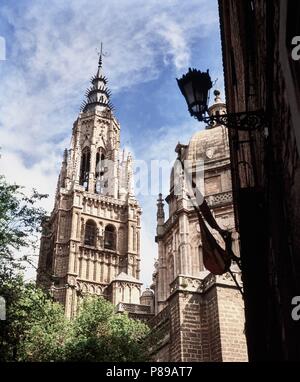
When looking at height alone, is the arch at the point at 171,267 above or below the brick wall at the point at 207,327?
above

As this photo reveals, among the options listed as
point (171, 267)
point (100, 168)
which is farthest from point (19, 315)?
point (100, 168)

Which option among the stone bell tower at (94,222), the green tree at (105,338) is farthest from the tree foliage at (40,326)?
the stone bell tower at (94,222)

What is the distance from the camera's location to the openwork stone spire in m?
68.8

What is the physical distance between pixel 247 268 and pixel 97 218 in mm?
48848

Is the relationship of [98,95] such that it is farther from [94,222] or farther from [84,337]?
[84,337]

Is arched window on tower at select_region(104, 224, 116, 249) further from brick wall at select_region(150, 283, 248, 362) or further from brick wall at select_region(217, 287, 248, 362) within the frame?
brick wall at select_region(217, 287, 248, 362)

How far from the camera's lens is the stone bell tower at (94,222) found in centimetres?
5016

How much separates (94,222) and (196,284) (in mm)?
35441

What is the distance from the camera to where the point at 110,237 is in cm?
5678

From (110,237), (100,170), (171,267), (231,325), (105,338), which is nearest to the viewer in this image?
(231,325)

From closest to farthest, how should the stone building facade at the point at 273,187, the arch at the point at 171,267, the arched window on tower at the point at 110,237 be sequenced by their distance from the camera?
the stone building facade at the point at 273,187, the arch at the point at 171,267, the arched window on tower at the point at 110,237

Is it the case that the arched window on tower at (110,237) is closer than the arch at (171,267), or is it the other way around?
the arch at (171,267)

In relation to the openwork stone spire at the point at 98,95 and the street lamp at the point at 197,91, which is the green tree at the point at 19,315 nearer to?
the street lamp at the point at 197,91
